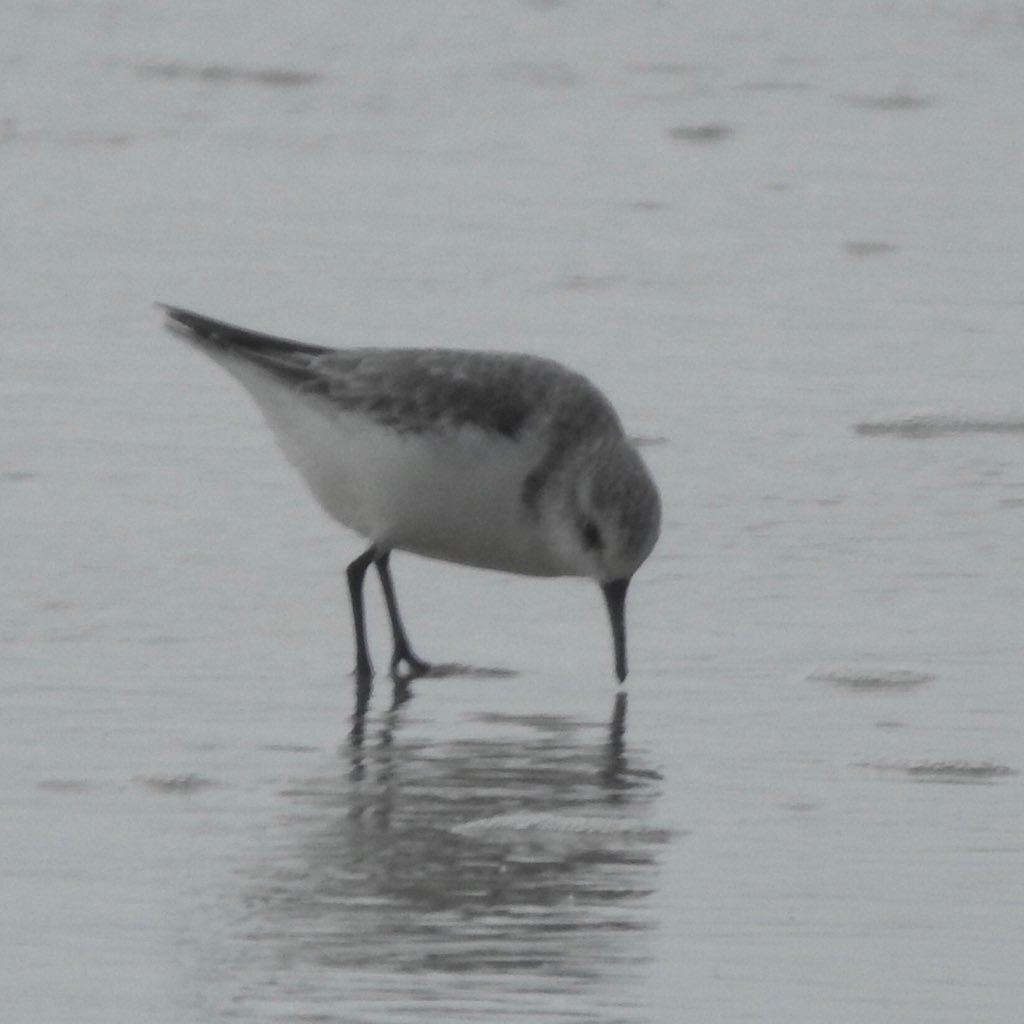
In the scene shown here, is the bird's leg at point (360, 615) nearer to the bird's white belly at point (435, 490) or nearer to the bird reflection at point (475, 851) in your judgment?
the bird's white belly at point (435, 490)

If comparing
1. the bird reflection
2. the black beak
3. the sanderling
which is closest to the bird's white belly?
the sanderling

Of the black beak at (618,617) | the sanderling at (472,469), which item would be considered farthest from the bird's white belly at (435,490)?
the black beak at (618,617)

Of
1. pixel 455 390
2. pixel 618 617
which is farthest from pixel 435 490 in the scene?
pixel 618 617

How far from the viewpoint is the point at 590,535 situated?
529cm

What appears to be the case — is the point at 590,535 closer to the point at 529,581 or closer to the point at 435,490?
the point at 435,490

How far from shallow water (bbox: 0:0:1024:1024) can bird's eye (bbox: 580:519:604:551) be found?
0.76 ft

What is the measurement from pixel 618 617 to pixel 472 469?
0.39 m

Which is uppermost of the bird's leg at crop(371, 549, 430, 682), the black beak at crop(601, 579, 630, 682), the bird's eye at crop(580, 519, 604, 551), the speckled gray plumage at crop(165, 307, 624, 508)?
the speckled gray plumage at crop(165, 307, 624, 508)

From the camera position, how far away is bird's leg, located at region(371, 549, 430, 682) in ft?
17.5

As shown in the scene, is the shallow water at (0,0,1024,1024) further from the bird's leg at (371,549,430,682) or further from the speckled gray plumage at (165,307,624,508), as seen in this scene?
the speckled gray plumage at (165,307,624,508)

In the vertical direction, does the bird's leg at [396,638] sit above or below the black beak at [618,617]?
below

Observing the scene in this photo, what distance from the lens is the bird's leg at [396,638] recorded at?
5320 millimetres

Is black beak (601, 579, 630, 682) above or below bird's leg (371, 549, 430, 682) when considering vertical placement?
above

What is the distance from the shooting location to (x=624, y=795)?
4.58 m
